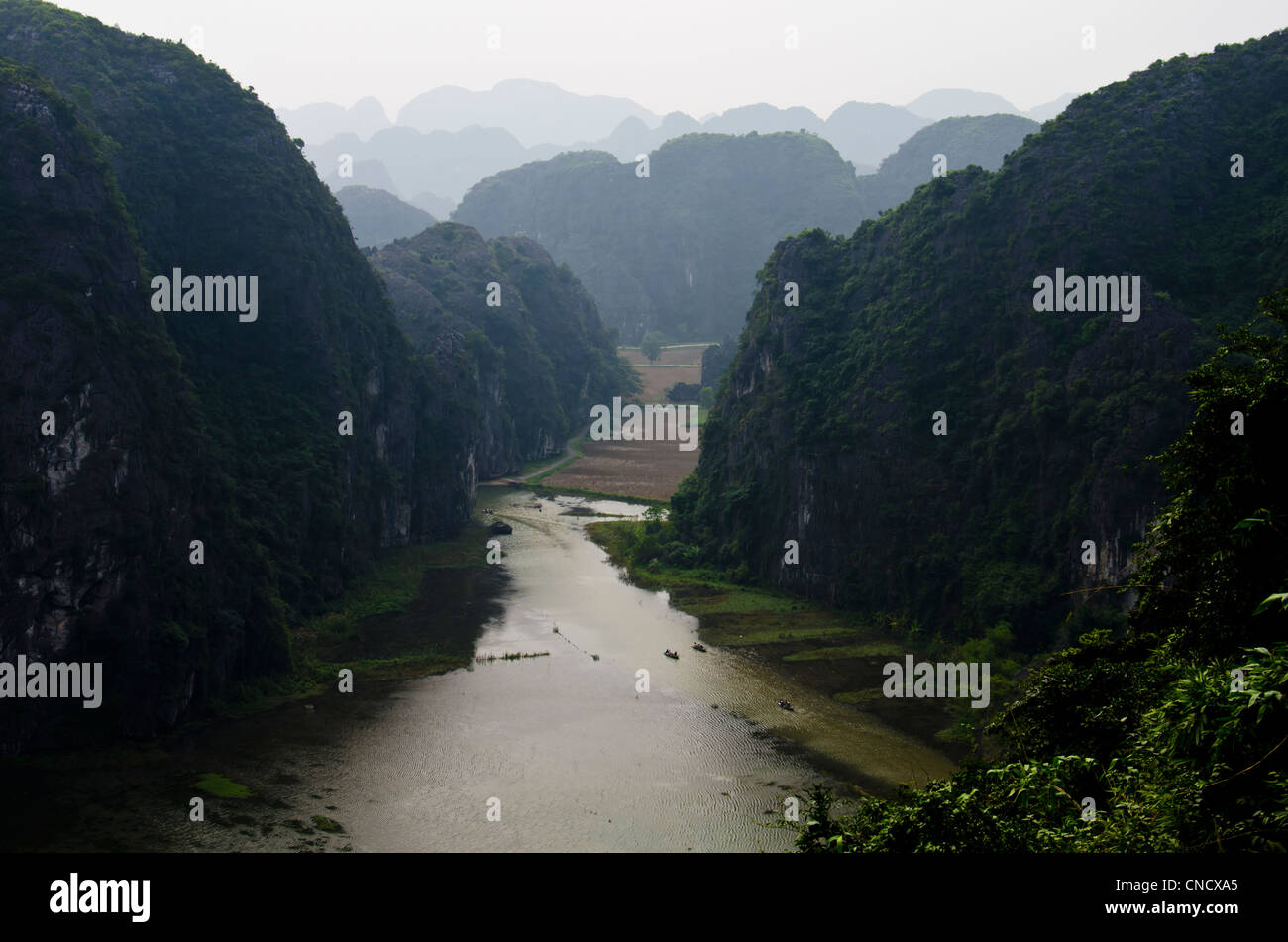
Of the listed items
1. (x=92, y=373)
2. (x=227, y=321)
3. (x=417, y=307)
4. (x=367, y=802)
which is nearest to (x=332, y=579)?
(x=227, y=321)

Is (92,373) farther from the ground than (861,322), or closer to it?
closer to it

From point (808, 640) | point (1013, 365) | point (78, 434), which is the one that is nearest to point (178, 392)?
point (78, 434)

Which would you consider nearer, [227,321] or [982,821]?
[982,821]

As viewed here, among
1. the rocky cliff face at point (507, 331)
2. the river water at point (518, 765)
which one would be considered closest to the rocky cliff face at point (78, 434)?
the river water at point (518, 765)

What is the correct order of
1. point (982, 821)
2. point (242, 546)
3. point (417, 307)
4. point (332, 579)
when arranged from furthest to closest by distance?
point (417, 307), point (332, 579), point (242, 546), point (982, 821)

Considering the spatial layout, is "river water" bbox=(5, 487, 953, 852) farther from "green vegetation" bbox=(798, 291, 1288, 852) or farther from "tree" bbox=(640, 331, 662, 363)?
"tree" bbox=(640, 331, 662, 363)

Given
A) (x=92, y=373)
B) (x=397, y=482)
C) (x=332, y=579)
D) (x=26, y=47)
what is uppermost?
(x=26, y=47)
